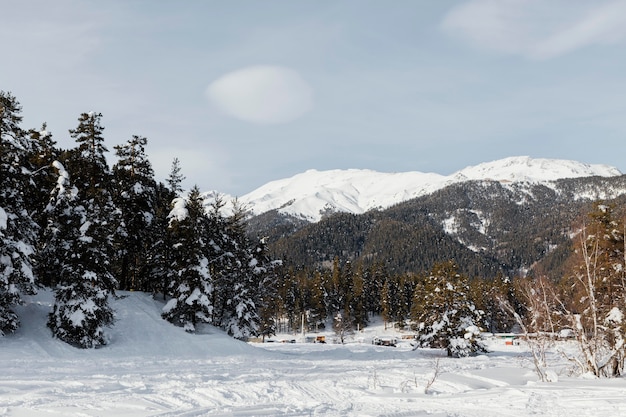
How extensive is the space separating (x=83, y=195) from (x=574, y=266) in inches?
1109

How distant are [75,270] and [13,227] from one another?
3813 mm

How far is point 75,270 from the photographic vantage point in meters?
26.1

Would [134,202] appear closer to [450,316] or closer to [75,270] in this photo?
[75,270]

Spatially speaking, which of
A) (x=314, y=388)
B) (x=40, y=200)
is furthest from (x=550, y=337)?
(x=40, y=200)

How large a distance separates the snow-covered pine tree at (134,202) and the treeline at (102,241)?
0.08m

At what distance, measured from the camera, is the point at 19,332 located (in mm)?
24703

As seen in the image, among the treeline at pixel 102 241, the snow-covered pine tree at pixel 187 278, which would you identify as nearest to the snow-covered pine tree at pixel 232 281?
the treeline at pixel 102 241

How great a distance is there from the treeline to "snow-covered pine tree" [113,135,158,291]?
76 mm

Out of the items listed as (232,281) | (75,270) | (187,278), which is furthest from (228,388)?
(232,281)

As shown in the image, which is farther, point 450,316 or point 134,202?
point 450,316

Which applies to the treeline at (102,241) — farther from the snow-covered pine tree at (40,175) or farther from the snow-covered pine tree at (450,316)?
the snow-covered pine tree at (450,316)

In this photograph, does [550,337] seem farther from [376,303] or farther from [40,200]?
[376,303]

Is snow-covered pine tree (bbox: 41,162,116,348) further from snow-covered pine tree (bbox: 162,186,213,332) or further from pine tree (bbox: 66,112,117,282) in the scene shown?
snow-covered pine tree (bbox: 162,186,213,332)

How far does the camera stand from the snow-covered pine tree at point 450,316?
140 ft
